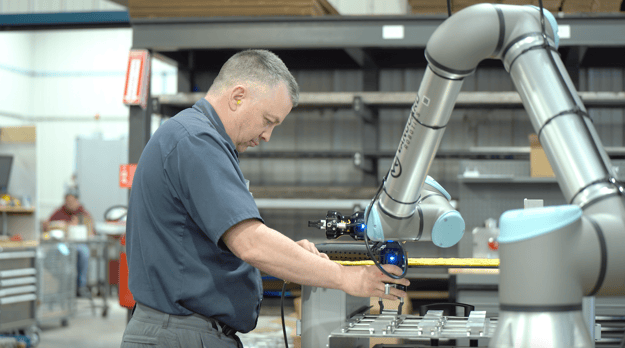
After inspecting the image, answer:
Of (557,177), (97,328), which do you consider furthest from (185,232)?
(97,328)

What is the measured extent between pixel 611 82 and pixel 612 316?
306 cm

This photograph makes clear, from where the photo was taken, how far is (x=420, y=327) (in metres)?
1.48

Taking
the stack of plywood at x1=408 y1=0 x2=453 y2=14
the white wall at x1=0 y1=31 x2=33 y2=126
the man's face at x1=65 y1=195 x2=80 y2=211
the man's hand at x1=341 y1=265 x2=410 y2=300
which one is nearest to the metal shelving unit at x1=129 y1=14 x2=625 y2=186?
the stack of plywood at x1=408 y1=0 x2=453 y2=14

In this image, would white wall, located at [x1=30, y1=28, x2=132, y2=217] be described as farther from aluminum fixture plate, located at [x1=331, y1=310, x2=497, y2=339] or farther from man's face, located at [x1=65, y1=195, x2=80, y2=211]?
aluminum fixture plate, located at [x1=331, y1=310, x2=497, y2=339]

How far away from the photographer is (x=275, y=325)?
125 inches

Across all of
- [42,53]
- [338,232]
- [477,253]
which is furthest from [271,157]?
[42,53]

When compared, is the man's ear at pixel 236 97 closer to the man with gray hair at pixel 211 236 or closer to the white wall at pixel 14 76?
the man with gray hair at pixel 211 236

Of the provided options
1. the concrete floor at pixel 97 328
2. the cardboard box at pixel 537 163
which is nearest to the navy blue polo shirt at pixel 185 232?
the concrete floor at pixel 97 328

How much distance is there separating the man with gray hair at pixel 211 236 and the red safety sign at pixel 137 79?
302 cm

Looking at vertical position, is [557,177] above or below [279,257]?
above

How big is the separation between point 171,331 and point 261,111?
1.81ft

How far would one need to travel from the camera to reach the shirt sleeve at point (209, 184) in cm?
125

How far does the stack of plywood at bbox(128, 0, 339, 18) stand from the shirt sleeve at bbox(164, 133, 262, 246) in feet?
11.6

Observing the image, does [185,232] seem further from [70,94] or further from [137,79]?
[70,94]
